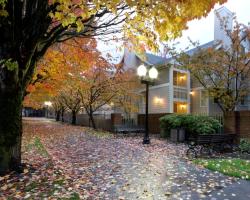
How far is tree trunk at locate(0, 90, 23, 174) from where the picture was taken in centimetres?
714

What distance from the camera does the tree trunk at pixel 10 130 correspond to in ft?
23.4

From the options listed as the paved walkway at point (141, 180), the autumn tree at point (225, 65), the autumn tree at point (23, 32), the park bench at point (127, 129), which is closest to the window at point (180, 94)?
the autumn tree at point (225, 65)

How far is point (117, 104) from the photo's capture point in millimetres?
28922

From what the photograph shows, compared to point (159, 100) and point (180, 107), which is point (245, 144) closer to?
point (159, 100)

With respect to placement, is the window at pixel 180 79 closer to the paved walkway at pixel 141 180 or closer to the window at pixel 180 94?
the window at pixel 180 94

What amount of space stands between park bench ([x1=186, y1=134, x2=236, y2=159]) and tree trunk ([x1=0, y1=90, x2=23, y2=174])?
649 cm

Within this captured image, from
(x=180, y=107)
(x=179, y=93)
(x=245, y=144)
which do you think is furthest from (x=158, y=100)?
(x=245, y=144)

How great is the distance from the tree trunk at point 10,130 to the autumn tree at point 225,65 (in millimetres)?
17676

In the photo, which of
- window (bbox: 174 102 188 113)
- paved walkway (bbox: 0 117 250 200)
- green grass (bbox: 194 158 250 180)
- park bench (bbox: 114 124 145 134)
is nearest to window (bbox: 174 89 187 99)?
window (bbox: 174 102 188 113)

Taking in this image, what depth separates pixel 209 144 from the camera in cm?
1244

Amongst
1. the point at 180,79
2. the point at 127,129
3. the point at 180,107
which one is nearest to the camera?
the point at 127,129

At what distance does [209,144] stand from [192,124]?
4025mm

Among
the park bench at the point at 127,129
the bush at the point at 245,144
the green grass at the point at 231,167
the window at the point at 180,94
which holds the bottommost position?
the green grass at the point at 231,167

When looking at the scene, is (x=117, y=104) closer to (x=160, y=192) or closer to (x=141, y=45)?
(x=141, y=45)
